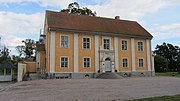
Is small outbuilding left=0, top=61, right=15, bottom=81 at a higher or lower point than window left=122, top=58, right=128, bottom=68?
lower

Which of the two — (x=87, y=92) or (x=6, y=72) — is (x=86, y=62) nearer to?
(x=6, y=72)

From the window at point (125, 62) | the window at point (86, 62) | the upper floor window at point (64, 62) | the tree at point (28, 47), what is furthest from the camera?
the tree at point (28, 47)

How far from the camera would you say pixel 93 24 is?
3161cm

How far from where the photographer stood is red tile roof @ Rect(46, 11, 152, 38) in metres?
28.8

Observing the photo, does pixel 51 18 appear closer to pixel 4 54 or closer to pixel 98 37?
pixel 98 37

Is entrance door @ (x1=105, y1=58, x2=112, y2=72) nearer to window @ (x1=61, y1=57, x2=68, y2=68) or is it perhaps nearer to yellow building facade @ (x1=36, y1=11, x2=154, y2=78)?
yellow building facade @ (x1=36, y1=11, x2=154, y2=78)

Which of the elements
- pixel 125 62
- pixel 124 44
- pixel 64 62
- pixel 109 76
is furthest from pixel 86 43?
pixel 125 62

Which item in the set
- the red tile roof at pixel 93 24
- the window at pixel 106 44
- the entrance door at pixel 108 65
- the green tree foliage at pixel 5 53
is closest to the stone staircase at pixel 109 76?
the entrance door at pixel 108 65

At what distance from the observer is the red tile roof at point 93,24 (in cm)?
2883

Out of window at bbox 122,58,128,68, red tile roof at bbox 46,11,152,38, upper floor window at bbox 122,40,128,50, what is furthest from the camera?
upper floor window at bbox 122,40,128,50

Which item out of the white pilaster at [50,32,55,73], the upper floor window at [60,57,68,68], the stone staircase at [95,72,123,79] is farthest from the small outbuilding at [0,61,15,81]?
the stone staircase at [95,72,123,79]

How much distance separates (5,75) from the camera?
3334cm

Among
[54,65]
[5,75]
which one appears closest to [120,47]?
[54,65]

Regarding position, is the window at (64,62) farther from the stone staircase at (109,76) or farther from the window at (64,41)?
the stone staircase at (109,76)
